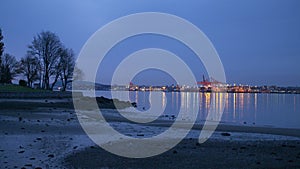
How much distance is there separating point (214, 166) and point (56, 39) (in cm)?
6420

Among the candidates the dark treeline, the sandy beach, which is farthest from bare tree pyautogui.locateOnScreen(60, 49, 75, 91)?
the sandy beach

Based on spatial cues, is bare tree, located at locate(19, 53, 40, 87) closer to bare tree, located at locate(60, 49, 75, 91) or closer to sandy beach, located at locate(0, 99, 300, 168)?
bare tree, located at locate(60, 49, 75, 91)

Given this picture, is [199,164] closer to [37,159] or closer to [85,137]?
[37,159]

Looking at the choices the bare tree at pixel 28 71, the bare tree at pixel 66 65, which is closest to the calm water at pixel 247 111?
the bare tree at pixel 66 65

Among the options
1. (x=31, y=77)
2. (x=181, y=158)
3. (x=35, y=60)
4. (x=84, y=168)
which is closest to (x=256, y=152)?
(x=181, y=158)

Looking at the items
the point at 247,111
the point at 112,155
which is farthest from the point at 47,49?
the point at 112,155

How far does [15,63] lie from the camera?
8994 cm

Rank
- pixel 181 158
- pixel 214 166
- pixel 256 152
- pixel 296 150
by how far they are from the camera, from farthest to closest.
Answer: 1. pixel 296 150
2. pixel 256 152
3. pixel 181 158
4. pixel 214 166

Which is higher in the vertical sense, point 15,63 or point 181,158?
point 15,63

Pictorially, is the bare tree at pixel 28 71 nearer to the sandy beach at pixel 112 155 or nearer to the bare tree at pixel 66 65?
the bare tree at pixel 66 65

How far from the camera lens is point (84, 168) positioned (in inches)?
356

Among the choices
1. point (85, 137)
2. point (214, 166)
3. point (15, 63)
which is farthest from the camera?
point (15, 63)

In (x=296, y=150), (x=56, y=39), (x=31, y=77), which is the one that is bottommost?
(x=296, y=150)

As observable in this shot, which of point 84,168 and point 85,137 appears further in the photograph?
point 85,137
